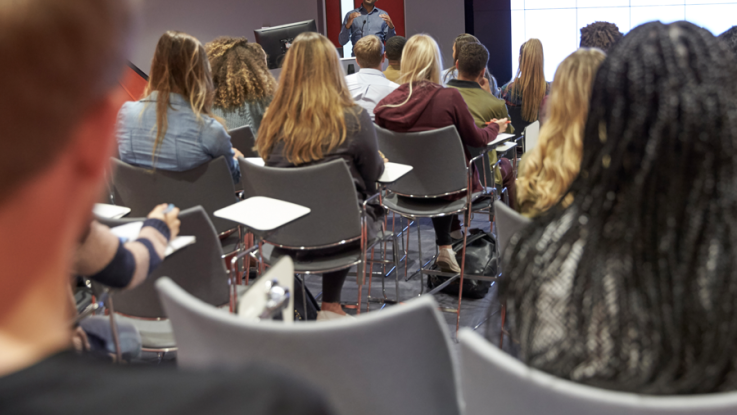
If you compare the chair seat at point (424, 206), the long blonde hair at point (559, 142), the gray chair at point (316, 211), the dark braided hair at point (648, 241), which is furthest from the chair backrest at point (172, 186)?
the dark braided hair at point (648, 241)

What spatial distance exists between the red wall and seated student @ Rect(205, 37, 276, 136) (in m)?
5.30

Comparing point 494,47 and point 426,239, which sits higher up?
point 494,47

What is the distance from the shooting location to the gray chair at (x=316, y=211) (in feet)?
7.13

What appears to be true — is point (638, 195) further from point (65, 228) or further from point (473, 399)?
point (65, 228)

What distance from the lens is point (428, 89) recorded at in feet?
10.3

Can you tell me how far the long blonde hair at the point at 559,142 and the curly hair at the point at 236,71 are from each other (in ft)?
6.31

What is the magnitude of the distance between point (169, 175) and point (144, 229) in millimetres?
1012

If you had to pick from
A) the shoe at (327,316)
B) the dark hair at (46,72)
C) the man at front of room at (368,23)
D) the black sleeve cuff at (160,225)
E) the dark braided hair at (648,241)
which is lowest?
the shoe at (327,316)

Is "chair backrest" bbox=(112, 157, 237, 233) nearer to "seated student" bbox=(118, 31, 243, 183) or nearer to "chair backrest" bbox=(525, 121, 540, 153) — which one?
"seated student" bbox=(118, 31, 243, 183)

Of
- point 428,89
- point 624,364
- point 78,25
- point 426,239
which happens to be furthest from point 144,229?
point 426,239

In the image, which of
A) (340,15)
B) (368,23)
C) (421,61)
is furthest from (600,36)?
(340,15)

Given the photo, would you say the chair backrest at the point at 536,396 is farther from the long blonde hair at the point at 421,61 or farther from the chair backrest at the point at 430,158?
the long blonde hair at the point at 421,61

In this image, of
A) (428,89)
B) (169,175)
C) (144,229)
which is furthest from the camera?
(428,89)

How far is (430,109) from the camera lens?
3107 millimetres
